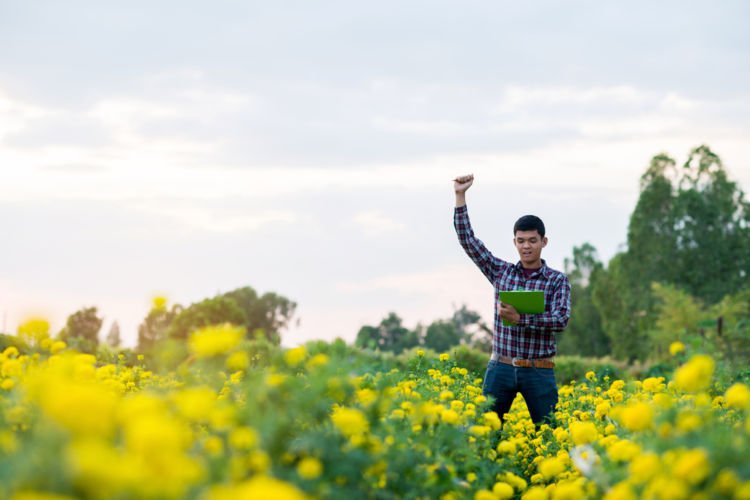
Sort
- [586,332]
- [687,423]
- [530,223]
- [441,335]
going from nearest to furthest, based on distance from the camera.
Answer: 1. [687,423]
2. [530,223]
3. [586,332]
4. [441,335]

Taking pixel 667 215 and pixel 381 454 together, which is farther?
pixel 667 215

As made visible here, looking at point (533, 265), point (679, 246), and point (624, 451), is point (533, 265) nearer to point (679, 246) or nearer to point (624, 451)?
point (624, 451)

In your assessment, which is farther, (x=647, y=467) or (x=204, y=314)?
(x=204, y=314)

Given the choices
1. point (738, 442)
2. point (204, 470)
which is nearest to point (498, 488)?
point (738, 442)

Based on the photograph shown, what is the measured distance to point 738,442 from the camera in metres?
2.97

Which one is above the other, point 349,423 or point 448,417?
point 349,423

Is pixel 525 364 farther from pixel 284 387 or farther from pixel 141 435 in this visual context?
pixel 141 435

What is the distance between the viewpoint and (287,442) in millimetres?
3113

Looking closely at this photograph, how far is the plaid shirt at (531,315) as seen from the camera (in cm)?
599

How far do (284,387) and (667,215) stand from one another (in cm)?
3793

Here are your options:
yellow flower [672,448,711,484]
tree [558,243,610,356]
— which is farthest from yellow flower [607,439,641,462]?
tree [558,243,610,356]

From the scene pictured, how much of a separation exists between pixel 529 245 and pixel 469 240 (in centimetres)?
60

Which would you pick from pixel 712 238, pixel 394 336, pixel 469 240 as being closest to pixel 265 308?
pixel 394 336

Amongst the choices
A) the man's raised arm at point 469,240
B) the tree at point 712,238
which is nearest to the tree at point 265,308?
the tree at point 712,238
